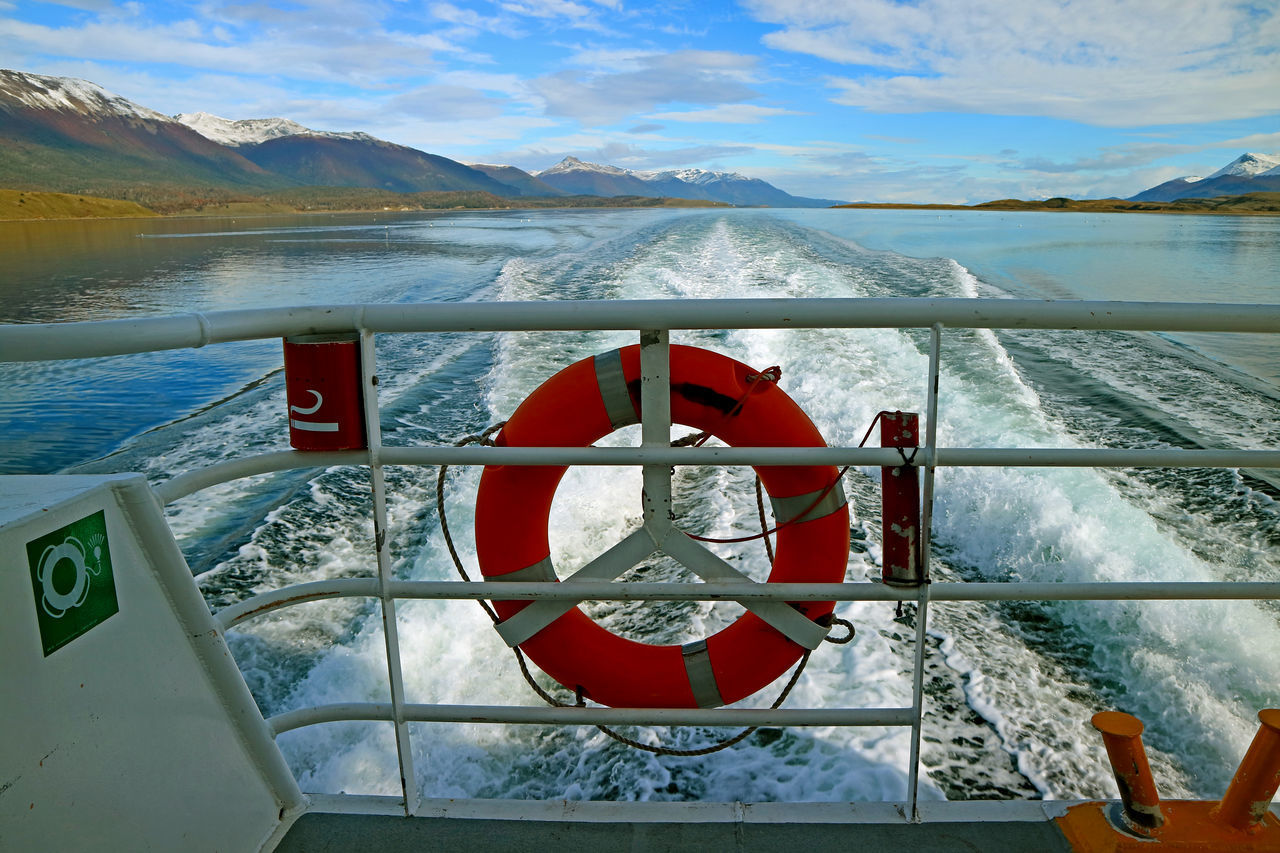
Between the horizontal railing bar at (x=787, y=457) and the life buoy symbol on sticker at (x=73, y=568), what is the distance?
16cm

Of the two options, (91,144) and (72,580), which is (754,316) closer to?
(72,580)

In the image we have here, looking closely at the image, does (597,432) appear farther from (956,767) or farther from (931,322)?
(956,767)

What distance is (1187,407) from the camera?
550cm

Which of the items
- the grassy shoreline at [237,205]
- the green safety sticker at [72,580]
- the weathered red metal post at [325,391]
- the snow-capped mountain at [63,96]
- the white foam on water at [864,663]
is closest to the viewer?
the green safety sticker at [72,580]

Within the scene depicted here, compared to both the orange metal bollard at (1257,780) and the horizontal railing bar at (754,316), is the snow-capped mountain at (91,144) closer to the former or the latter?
the horizontal railing bar at (754,316)

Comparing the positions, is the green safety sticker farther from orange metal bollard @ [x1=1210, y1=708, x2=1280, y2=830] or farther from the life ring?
orange metal bollard @ [x1=1210, y1=708, x2=1280, y2=830]

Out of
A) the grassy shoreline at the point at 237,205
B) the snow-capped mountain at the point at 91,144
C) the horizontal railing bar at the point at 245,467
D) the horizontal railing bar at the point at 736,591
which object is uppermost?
the snow-capped mountain at the point at 91,144

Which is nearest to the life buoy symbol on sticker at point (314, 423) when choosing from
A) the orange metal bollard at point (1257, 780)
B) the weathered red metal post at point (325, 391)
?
the weathered red metal post at point (325, 391)

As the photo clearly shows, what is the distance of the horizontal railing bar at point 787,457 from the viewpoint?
1.12 metres

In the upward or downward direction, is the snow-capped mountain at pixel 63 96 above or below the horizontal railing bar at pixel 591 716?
above

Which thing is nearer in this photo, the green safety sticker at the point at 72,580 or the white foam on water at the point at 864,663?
the green safety sticker at the point at 72,580

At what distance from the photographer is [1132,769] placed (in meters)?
1.18

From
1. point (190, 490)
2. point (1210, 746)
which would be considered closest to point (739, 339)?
point (1210, 746)

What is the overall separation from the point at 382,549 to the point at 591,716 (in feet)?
1.38
